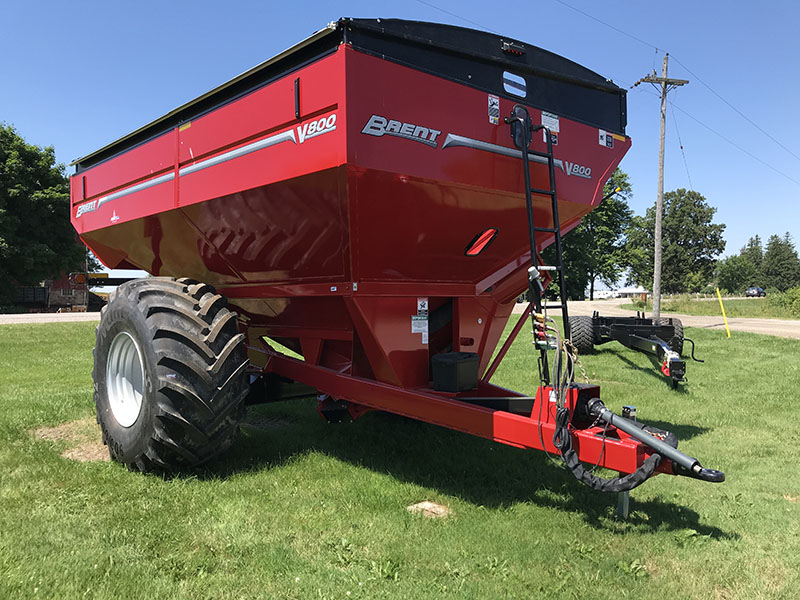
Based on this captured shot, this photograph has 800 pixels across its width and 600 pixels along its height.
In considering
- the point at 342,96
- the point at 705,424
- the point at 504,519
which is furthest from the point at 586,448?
the point at 705,424

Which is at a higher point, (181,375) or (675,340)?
(181,375)

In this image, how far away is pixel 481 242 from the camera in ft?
13.1

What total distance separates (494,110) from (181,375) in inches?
103

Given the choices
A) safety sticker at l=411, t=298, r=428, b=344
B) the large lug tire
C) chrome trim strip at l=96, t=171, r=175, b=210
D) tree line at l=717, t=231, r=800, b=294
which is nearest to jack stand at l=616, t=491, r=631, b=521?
safety sticker at l=411, t=298, r=428, b=344

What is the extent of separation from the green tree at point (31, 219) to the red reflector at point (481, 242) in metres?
30.0

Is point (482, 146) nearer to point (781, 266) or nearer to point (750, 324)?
point (750, 324)

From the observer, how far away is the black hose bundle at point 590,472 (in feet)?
9.17

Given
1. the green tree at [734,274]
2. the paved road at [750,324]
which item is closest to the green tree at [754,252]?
the green tree at [734,274]

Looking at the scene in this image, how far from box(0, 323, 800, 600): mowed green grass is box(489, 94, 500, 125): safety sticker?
241 centimetres

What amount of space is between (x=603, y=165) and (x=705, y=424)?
3.24 m

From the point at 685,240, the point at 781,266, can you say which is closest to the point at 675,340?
the point at 685,240

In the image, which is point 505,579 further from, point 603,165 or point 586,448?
point 603,165

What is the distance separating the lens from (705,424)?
231 inches

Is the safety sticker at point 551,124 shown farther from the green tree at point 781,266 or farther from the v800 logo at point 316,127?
the green tree at point 781,266
